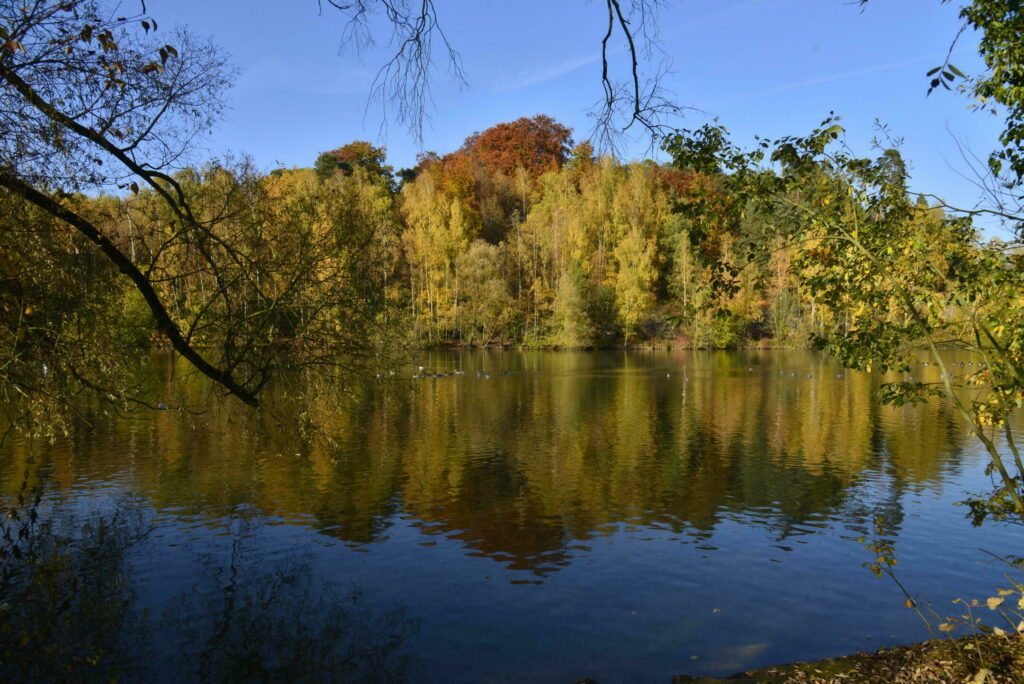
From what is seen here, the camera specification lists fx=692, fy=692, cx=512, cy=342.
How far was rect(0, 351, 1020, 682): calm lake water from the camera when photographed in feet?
28.6

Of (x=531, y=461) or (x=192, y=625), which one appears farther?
(x=531, y=461)

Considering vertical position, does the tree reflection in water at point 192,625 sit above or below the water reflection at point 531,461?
below

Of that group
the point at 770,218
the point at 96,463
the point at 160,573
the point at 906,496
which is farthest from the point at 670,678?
the point at 96,463

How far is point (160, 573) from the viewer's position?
35.6ft

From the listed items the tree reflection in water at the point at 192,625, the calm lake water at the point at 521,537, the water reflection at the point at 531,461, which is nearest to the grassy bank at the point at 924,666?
the calm lake water at the point at 521,537

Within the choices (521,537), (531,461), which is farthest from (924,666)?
(531,461)

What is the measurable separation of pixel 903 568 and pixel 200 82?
12110 millimetres

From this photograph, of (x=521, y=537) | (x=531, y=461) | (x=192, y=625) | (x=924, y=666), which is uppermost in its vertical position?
(x=924, y=666)

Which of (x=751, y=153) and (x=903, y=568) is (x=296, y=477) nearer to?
(x=903, y=568)

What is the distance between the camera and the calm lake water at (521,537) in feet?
28.6

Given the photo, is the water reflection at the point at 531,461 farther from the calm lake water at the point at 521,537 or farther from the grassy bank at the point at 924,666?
the grassy bank at the point at 924,666

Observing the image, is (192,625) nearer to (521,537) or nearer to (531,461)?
(521,537)

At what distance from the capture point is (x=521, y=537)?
12.9 meters

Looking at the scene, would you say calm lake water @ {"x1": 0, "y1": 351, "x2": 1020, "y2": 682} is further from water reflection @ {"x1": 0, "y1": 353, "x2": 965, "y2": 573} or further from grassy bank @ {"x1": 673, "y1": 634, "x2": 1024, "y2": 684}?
grassy bank @ {"x1": 673, "y1": 634, "x2": 1024, "y2": 684}
